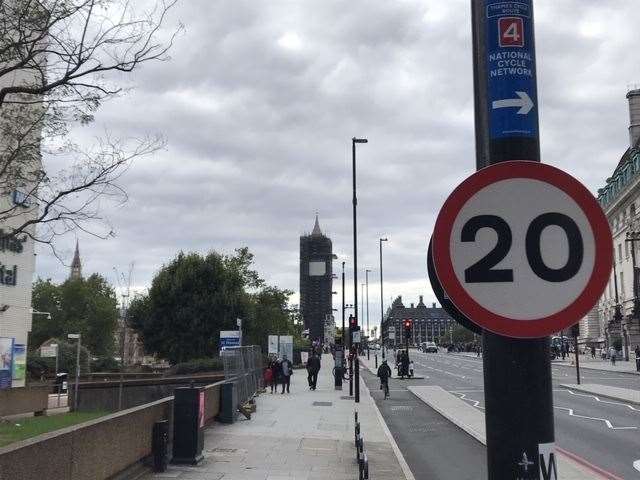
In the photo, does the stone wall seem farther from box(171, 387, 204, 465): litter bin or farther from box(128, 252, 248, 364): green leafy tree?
box(128, 252, 248, 364): green leafy tree

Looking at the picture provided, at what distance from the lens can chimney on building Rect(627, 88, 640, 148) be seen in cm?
8525

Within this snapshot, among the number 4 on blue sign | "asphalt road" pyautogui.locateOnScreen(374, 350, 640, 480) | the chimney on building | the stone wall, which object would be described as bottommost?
"asphalt road" pyautogui.locateOnScreen(374, 350, 640, 480)

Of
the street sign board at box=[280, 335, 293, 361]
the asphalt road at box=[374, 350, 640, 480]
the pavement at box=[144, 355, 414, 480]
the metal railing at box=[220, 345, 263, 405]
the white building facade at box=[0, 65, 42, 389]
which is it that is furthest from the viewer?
the street sign board at box=[280, 335, 293, 361]

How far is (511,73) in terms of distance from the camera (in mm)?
2801

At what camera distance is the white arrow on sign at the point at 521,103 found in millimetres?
2791

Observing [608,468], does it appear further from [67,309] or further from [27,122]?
[67,309]

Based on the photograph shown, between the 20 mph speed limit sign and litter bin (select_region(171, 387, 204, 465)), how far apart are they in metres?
11.2

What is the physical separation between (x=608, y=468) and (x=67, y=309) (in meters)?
102

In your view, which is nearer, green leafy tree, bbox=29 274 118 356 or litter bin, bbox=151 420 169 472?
litter bin, bbox=151 420 169 472

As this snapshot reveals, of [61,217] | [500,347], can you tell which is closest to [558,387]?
[61,217]

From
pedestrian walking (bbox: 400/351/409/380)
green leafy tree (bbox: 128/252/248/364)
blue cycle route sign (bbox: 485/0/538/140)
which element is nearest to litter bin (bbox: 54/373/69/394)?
green leafy tree (bbox: 128/252/248/364)

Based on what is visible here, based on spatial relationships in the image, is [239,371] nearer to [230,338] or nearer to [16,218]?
[230,338]

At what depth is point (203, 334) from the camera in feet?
168

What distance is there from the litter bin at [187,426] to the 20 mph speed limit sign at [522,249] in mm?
11195
